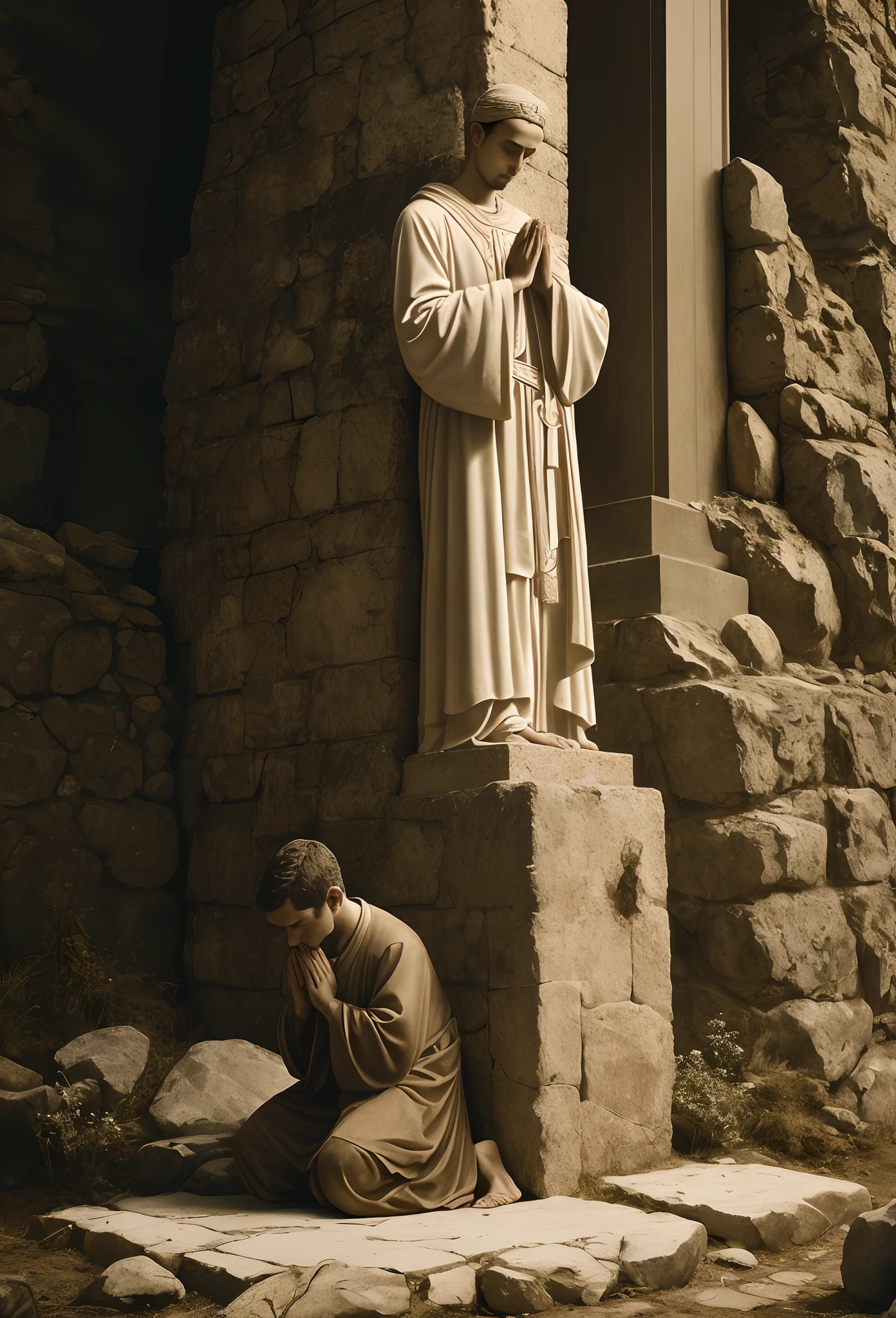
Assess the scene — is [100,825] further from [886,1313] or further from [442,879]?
[886,1313]

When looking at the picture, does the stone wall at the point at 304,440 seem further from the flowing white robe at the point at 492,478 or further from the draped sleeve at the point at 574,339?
the draped sleeve at the point at 574,339

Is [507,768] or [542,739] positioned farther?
[542,739]

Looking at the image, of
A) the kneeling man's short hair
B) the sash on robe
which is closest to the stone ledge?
the sash on robe

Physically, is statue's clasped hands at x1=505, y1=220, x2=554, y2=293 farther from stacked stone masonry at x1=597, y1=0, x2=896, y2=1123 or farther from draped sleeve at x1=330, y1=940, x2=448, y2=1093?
draped sleeve at x1=330, y1=940, x2=448, y2=1093

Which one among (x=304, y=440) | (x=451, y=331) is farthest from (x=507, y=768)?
(x=304, y=440)

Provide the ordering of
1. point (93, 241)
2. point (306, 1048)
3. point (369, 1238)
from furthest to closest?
point (93, 241), point (306, 1048), point (369, 1238)

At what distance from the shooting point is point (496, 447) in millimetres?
4984

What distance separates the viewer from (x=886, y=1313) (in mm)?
3289

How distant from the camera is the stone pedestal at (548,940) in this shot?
4.40 meters

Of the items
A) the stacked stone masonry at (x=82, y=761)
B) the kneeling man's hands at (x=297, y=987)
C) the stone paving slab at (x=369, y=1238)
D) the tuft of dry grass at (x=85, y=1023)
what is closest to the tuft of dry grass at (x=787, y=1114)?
the stone paving slab at (x=369, y=1238)

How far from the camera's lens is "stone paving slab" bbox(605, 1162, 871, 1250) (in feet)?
13.0

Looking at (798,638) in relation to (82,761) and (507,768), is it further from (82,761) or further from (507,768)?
(82,761)

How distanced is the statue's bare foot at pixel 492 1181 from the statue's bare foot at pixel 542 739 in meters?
1.26

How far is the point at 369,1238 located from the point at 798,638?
3.61 m
